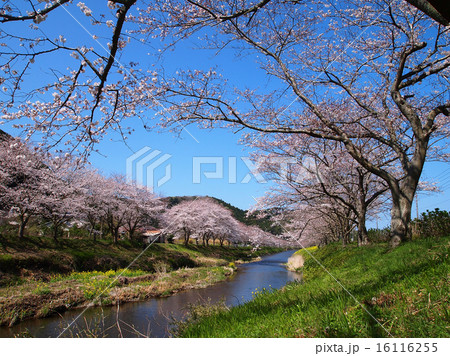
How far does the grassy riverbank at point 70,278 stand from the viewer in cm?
1121

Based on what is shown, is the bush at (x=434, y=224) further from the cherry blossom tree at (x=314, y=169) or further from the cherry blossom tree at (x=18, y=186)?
the cherry blossom tree at (x=18, y=186)

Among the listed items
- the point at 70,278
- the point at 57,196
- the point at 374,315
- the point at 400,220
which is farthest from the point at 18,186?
the point at 374,315

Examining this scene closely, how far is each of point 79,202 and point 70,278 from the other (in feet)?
26.0

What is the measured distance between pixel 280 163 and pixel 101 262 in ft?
45.9

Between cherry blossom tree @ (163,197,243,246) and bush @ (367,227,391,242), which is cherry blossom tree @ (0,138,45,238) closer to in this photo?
cherry blossom tree @ (163,197,243,246)

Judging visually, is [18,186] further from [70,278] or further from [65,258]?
[70,278]

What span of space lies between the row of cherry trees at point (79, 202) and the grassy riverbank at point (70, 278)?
2.23m

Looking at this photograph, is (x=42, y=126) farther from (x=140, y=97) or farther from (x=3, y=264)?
(x=3, y=264)

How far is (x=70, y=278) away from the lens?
1532cm

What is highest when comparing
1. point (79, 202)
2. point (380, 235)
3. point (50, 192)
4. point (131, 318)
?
point (50, 192)

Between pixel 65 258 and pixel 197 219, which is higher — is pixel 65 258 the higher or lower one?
the lower one

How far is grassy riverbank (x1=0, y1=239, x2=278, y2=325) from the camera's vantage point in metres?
11.2

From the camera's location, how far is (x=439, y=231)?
9602mm

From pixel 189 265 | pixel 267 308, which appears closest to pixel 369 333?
pixel 267 308
